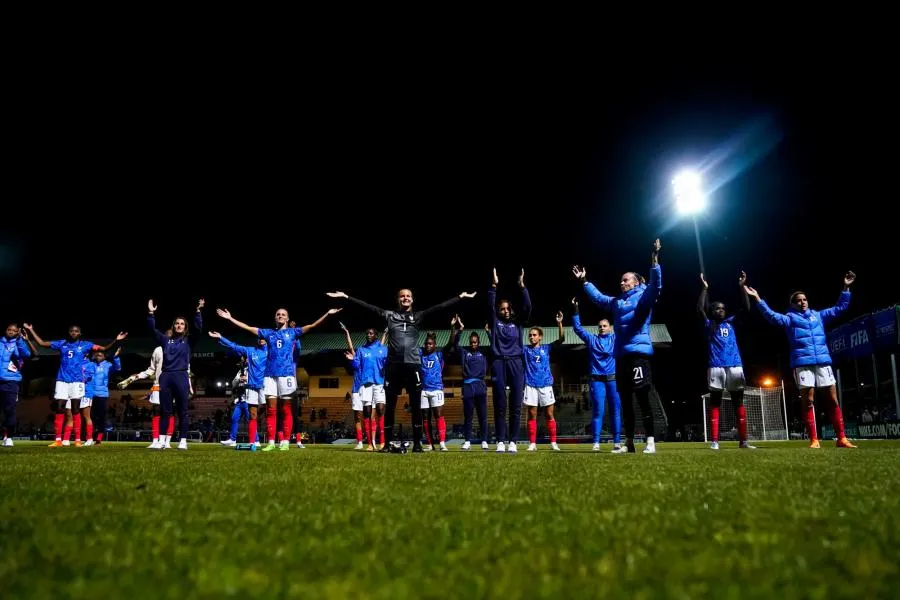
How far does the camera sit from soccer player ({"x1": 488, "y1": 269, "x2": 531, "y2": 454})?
30.3 feet

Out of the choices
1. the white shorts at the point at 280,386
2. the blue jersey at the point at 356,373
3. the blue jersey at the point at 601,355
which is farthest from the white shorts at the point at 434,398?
the white shorts at the point at 280,386

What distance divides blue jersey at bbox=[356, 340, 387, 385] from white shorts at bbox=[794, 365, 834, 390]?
8.17 meters

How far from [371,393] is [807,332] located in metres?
8.78

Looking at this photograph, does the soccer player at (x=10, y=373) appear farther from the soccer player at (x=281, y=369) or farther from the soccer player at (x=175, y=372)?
the soccer player at (x=281, y=369)

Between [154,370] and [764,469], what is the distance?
14229 millimetres

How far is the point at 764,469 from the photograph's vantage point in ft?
14.4

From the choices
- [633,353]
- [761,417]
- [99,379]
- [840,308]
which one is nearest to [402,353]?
[633,353]

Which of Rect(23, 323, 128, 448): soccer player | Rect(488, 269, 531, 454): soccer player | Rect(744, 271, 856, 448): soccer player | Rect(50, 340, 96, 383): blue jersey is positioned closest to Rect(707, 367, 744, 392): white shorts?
Rect(744, 271, 856, 448): soccer player

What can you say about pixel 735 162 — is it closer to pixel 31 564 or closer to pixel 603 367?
pixel 603 367

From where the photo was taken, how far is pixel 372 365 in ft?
43.5

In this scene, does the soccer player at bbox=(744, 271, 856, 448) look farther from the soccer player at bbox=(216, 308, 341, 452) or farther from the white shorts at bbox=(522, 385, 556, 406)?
the soccer player at bbox=(216, 308, 341, 452)

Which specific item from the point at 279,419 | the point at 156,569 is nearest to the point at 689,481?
the point at 156,569

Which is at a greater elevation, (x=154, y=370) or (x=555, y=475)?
(x=154, y=370)

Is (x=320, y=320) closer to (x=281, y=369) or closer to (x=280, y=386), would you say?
(x=281, y=369)
